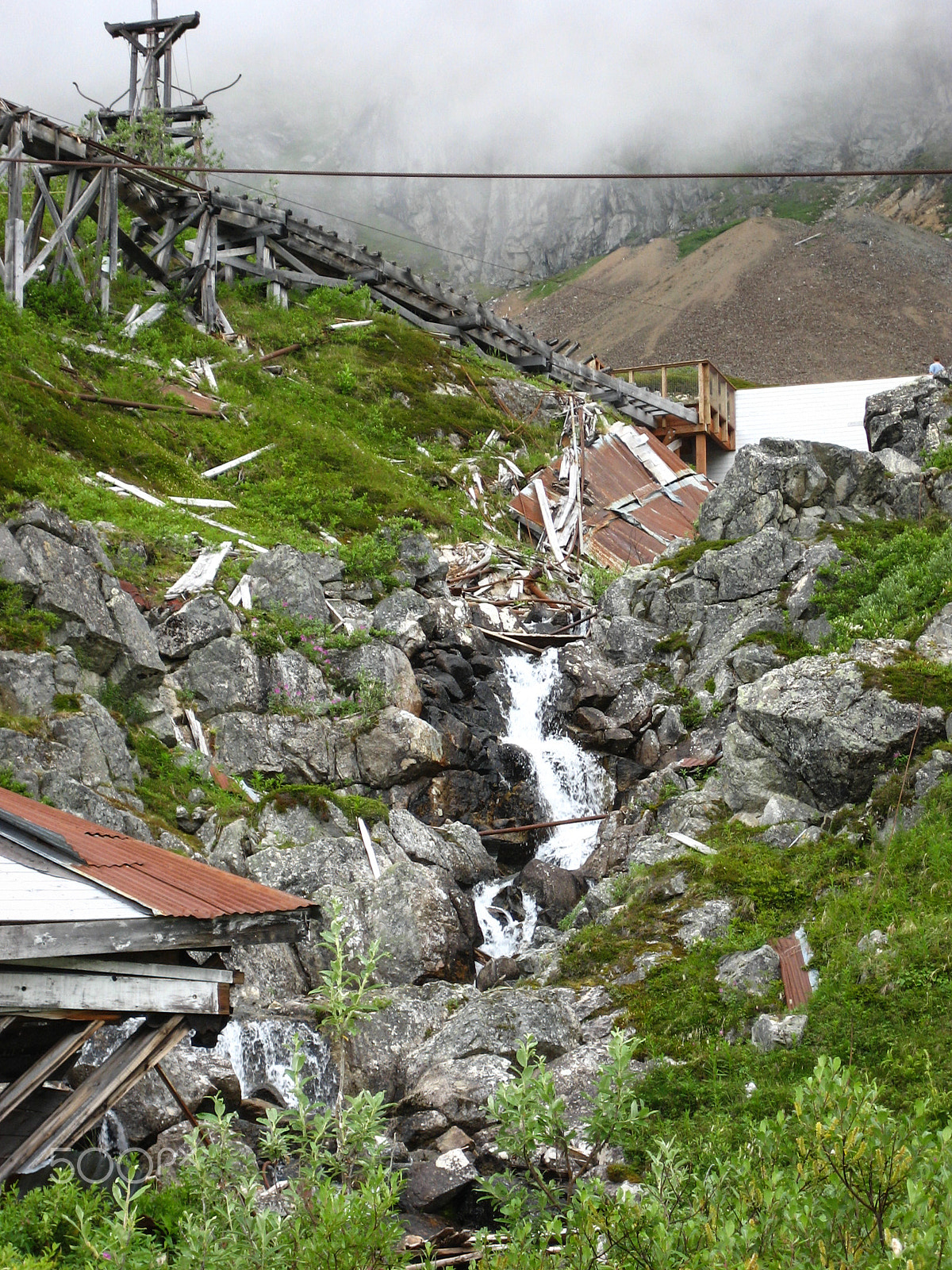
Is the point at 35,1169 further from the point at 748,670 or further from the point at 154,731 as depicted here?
the point at 748,670

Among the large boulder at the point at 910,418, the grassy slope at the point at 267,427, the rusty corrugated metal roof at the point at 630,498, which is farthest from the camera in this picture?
the rusty corrugated metal roof at the point at 630,498

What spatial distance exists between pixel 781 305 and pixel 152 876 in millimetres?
90080

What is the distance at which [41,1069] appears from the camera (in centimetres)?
665

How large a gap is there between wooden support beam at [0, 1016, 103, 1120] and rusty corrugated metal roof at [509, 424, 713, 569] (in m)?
19.2

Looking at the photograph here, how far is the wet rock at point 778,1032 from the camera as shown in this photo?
31.2 ft

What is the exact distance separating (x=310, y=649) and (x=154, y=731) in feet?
9.60

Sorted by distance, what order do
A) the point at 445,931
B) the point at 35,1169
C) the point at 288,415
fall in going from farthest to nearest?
the point at 288,415 → the point at 445,931 → the point at 35,1169

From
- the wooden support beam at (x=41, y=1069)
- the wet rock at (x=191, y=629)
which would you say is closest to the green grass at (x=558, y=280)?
the wet rock at (x=191, y=629)

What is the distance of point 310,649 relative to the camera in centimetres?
1692

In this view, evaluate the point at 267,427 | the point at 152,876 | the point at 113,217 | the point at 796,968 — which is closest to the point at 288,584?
the point at 267,427

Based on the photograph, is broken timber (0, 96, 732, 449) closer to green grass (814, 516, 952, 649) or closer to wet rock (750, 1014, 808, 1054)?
green grass (814, 516, 952, 649)

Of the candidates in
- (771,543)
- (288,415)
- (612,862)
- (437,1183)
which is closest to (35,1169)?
(437,1183)

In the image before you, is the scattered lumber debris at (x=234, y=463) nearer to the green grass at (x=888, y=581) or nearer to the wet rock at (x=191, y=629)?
the wet rock at (x=191, y=629)

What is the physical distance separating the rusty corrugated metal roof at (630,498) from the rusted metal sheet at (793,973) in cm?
1409
